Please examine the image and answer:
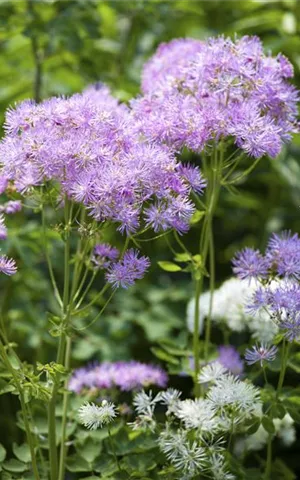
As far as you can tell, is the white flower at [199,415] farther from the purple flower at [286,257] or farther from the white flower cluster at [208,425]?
the purple flower at [286,257]

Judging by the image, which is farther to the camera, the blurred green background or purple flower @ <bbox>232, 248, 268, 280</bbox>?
the blurred green background

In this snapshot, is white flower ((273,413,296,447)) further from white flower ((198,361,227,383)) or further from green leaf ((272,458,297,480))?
white flower ((198,361,227,383))

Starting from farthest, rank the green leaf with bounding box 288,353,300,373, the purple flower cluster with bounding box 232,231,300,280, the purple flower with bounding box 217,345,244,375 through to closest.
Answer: the purple flower with bounding box 217,345,244,375 < the green leaf with bounding box 288,353,300,373 < the purple flower cluster with bounding box 232,231,300,280

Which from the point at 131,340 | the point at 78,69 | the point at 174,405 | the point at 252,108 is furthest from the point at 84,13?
the point at 174,405

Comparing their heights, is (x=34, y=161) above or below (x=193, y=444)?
above

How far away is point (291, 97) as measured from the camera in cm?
222

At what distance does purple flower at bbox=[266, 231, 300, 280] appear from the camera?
79.7 inches

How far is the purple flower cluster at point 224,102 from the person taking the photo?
6.64 feet

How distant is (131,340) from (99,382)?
937mm

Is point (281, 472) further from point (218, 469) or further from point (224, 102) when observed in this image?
point (224, 102)

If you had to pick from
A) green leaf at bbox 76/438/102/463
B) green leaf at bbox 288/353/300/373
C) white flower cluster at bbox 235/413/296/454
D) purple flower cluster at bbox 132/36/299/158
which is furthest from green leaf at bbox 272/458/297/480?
purple flower cluster at bbox 132/36/299/158

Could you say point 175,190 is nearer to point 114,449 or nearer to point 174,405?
point 174,405

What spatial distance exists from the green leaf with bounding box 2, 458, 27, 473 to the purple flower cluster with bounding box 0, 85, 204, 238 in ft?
2.38

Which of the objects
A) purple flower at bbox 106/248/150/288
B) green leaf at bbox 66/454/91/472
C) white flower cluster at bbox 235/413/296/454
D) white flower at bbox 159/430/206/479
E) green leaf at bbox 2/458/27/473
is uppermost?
purple flower at bbox 106/248/150/288
